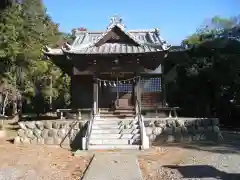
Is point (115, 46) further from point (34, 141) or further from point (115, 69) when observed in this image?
point (34, 141)

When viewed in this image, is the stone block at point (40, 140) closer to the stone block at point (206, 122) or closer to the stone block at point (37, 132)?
the stone block at point (37, 132)

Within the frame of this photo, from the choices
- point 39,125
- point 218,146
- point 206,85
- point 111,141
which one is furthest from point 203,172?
point 206,85

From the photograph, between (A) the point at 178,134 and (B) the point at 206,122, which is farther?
(B) the point at 206,122

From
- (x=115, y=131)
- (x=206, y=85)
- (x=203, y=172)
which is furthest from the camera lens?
(x=206, y=85)

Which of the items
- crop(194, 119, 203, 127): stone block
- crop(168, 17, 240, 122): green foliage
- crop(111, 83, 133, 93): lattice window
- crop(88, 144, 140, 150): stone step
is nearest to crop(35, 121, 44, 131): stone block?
crop(88, 144, 140, 150): stone step

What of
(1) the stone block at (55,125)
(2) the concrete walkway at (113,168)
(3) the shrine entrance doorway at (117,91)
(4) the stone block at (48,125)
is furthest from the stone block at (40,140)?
(2) the concrete walkway at (113,168)

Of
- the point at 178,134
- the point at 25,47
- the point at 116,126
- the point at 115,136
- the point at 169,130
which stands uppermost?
the point at 25,47

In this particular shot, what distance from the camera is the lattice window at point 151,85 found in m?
21.5

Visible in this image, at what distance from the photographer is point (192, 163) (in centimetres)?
1083

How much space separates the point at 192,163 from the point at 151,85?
11.1 meters

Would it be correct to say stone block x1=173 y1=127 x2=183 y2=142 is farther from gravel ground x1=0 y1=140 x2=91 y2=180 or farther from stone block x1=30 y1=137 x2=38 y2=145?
stone block x1=30 y1=137 x2=38 y2=145

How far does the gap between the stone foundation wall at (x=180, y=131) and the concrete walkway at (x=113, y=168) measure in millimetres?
5416

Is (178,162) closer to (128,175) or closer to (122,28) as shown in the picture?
(128,175)

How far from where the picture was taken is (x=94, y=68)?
65.7 ft
